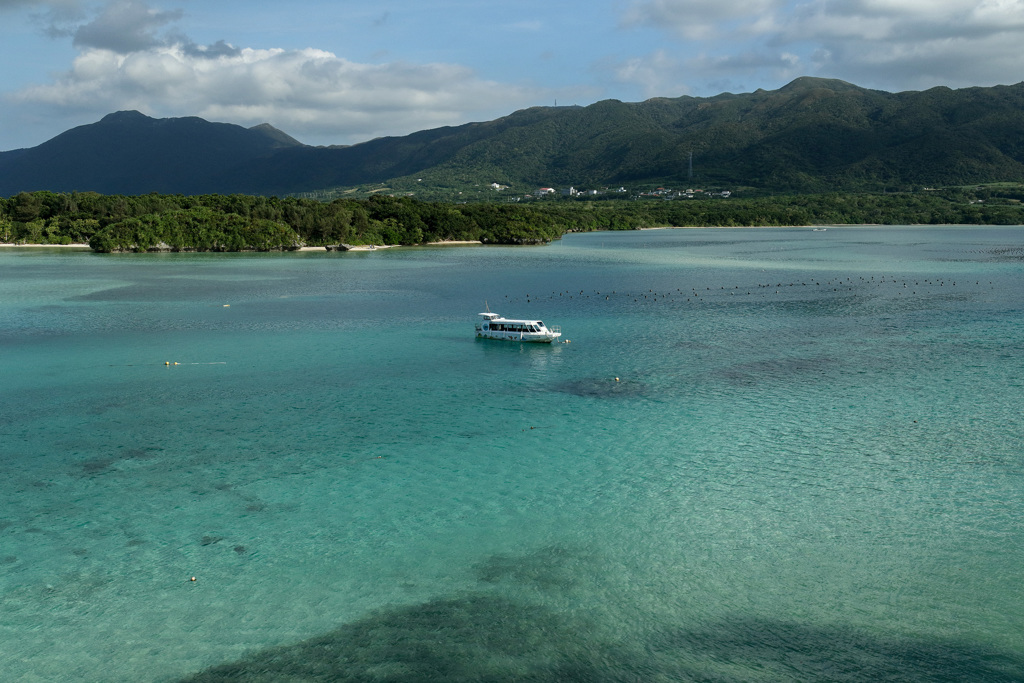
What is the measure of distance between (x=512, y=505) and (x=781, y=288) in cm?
6417

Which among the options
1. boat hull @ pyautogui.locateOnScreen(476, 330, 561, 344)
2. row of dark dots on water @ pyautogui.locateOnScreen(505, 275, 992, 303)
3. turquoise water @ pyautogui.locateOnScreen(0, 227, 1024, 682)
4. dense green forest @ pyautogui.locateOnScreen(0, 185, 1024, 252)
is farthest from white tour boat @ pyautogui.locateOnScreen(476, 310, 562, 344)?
dense green forest @ pyautogui.locateOnScreen(0, 185, 1024, 252)

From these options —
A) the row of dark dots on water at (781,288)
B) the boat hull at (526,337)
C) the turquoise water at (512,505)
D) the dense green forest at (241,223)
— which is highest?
the dense green forest at (241,223)

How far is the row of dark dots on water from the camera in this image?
73.9 metres

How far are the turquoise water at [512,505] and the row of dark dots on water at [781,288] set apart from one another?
2062cm

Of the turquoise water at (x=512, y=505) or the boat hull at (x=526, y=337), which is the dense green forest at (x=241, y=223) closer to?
the turquoise water at (x=512, y=505)

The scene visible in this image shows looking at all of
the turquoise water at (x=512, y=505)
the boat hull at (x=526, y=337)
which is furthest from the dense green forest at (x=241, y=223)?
the boat hull at (x=526, y=337)

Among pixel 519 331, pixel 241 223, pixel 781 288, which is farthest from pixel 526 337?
pixel 241 223

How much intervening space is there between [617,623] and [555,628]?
1428 mm

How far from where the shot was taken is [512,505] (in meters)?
23.1

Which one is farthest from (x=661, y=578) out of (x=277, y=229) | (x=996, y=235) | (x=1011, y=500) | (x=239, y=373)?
(x=996, y=235)

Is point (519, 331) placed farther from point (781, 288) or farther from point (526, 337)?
point (781, 288)

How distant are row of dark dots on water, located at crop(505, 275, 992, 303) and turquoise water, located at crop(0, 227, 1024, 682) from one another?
2062 cm

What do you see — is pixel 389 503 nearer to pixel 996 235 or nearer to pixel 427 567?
pixel 427 567

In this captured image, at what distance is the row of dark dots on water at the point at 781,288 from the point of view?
73.9 metres
